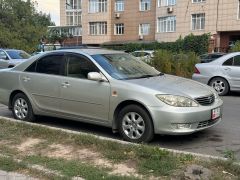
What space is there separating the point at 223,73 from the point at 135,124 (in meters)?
6.90

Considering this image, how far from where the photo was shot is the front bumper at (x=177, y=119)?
626 centimetres

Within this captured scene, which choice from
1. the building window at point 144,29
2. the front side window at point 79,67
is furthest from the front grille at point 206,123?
the building window at point 144,29

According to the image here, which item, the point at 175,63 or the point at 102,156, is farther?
the point at 175,63

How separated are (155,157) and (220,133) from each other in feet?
7.78

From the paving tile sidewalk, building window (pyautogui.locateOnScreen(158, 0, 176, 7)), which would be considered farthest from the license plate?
building window (pyautogui.locateOnScreen(158, 0, 176, 7))

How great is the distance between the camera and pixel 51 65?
7949 mm

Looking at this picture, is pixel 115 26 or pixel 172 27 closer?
pixel 172 27

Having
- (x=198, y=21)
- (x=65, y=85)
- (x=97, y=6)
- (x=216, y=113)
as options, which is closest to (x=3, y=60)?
(x=65, y=85)

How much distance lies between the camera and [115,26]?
191 feet

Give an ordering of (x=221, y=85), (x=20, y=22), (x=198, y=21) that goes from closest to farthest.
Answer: (x=221, y=85) < (x=198, y=21) < (x=20, y=22)

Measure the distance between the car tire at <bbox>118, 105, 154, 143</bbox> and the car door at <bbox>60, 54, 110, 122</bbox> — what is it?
354 millimetres

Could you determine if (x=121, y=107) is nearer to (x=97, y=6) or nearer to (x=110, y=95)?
(x=110, y=95)

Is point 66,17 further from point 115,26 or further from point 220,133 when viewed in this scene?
point 220,133

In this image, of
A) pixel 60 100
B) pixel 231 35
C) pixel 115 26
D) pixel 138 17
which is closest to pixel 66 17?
pixel 115 26
